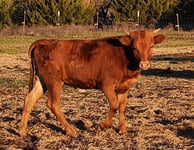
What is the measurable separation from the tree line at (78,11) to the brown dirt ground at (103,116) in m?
35.8

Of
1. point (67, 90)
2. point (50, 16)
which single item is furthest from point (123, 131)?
point (50, 16)

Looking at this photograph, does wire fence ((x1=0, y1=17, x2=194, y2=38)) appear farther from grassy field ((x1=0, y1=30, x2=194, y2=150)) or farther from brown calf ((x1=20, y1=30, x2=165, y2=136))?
brown calf ((x1=20, y1=30, x2=165, y2=136))

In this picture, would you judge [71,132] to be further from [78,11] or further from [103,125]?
[78,11]

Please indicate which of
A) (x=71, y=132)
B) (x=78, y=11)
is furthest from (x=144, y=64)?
(x=78, y=11)

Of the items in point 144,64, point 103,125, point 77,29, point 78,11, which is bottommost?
point 77,29

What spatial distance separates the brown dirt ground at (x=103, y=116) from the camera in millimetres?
7309

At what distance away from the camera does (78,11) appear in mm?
50938

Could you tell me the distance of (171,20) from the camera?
50344 millimetres

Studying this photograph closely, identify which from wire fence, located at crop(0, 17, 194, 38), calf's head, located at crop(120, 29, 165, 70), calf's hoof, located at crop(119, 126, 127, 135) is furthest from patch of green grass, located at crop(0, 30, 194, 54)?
calf's head, located at crop(120, 29, 165, 70)

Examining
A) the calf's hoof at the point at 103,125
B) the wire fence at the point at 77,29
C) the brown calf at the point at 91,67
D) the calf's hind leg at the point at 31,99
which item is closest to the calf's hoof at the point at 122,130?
the brown calf at the point at 91,67

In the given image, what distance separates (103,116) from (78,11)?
139 feet

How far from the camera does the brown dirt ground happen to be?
7.31m

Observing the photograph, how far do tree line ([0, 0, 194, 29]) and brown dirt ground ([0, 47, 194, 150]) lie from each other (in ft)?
117

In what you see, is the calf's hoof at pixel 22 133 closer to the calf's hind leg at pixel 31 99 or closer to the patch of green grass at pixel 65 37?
the calf's hind leg at pixel 31 99
